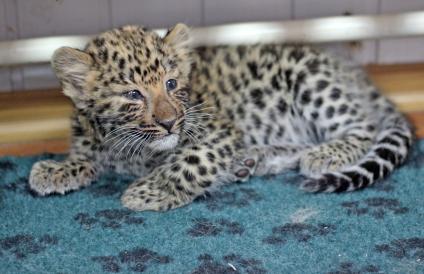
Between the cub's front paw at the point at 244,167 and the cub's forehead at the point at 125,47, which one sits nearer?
the cub's forehead at the point at 125,47

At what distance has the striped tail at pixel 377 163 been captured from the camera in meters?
3.55

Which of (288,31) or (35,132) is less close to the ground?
(288,31)

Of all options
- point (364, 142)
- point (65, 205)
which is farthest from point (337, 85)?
point (65, 205)

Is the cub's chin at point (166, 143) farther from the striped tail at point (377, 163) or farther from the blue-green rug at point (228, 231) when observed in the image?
the striped tail at point (377, 163)

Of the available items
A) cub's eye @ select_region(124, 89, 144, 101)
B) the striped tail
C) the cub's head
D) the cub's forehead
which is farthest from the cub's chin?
the striped tail

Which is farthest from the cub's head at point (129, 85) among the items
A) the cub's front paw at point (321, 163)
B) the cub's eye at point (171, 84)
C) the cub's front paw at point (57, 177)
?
the cub's front paw at point (321, 163)

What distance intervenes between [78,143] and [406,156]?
1.81 metres

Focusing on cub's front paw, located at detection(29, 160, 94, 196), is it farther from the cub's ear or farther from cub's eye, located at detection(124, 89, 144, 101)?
cub's eye, located at detection(124, 89, 144, 101)

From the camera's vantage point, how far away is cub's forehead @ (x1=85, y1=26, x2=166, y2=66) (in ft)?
11.1

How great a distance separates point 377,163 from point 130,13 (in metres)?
2.21

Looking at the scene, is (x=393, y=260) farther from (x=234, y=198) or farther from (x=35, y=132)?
(x=35, y=132)

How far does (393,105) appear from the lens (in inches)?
170

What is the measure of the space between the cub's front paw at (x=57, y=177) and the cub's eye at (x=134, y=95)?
59 cm

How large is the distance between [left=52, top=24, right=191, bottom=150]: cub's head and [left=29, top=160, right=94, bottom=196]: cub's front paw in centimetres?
33
